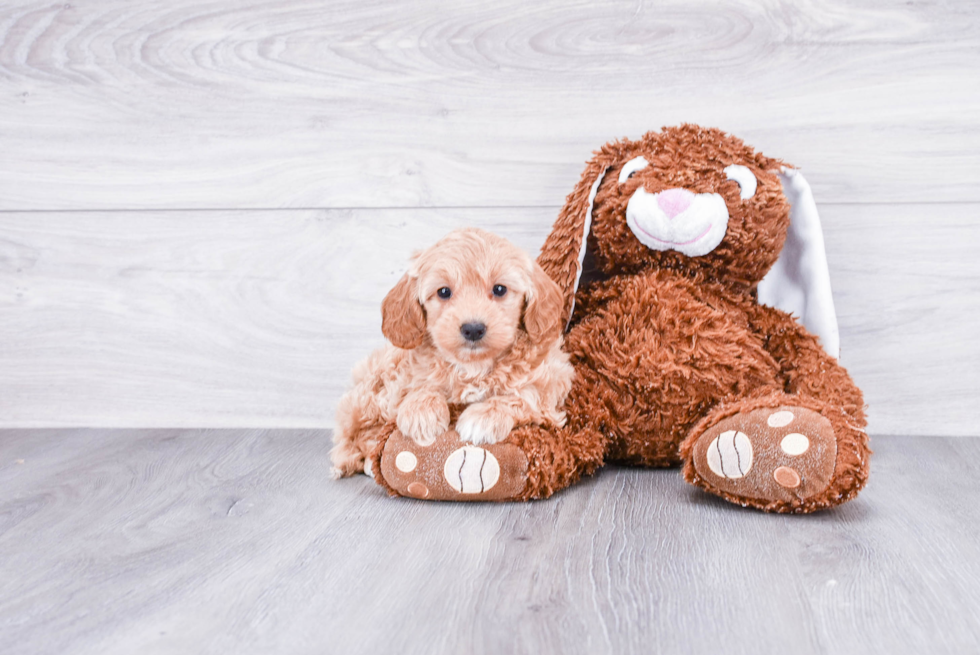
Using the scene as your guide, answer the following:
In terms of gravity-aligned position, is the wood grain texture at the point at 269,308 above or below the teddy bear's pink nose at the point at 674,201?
below

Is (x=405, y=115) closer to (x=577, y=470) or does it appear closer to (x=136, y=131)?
(x=136, y=131)

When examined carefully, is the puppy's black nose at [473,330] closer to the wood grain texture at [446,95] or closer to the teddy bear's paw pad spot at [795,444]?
the teddy bear's paw pad spot at [795,444]

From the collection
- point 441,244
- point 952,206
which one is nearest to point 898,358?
A: point 952,206

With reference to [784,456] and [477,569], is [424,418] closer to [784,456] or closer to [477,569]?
[477,569]

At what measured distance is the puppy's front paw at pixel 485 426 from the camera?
3.07ft

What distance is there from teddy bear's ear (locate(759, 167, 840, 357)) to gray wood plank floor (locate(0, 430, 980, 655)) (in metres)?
0.22

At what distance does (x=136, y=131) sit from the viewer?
1.42 meters

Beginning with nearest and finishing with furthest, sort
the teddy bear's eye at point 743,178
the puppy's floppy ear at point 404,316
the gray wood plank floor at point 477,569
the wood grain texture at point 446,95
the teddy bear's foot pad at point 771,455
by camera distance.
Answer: the gray wood plank floor at point 477,569 < the teddy bear's foot pad at point 771,455 < the puppy's floppy ear at point 404,316 < the teddy bear's eye at point 743,178 < the wood grain texture at point 446,95

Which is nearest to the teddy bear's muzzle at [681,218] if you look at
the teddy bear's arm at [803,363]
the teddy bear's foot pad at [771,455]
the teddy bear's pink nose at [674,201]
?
the teddy bear's pink nose at [674,201]

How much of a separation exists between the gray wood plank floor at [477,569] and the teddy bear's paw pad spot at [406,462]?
51mm

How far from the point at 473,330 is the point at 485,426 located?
0.39ft

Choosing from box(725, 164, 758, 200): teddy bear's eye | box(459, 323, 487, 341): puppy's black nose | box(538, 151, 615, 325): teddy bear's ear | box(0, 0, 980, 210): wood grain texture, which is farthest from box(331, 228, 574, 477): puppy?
box(0, 0, 980, 210): wood grain texture

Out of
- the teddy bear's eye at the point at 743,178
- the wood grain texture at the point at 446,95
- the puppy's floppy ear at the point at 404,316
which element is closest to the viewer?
the puppy's floppy ear at the point at 404,316

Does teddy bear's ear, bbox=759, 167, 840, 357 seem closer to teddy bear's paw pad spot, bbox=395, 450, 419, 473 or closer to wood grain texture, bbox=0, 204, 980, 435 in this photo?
wood grain texture, bbox=0, 204, 980, 435
